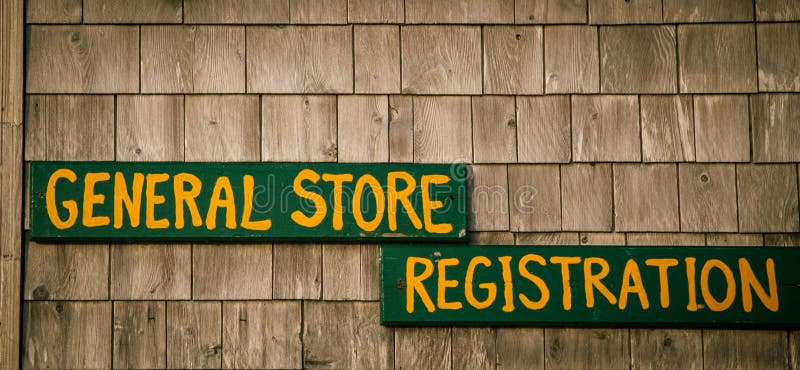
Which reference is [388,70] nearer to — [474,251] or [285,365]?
[474,251]

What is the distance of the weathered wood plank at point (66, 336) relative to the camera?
2627 mm

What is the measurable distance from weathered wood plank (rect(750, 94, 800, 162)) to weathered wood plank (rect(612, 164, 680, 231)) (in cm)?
32

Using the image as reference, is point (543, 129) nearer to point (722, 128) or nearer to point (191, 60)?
point (722, 128)

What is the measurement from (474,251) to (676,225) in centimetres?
72

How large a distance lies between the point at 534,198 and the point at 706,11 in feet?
3.01

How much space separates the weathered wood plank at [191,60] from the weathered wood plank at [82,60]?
0.17 ft

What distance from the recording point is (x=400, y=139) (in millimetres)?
2719

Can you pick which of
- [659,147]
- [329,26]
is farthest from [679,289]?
[329,26]

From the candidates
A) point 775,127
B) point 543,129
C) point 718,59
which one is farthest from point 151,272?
point 775,127

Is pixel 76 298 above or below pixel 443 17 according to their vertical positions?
below

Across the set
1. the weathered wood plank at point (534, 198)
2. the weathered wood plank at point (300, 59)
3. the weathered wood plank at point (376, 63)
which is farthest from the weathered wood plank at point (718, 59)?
the weathered wood plank at point (300, 59)

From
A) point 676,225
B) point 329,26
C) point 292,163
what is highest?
point 329,26

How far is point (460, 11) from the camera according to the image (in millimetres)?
2771

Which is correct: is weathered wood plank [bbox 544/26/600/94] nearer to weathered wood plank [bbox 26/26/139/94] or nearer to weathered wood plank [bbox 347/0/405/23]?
Answer: weathered wood plank [bbox 347/0/405/23]
